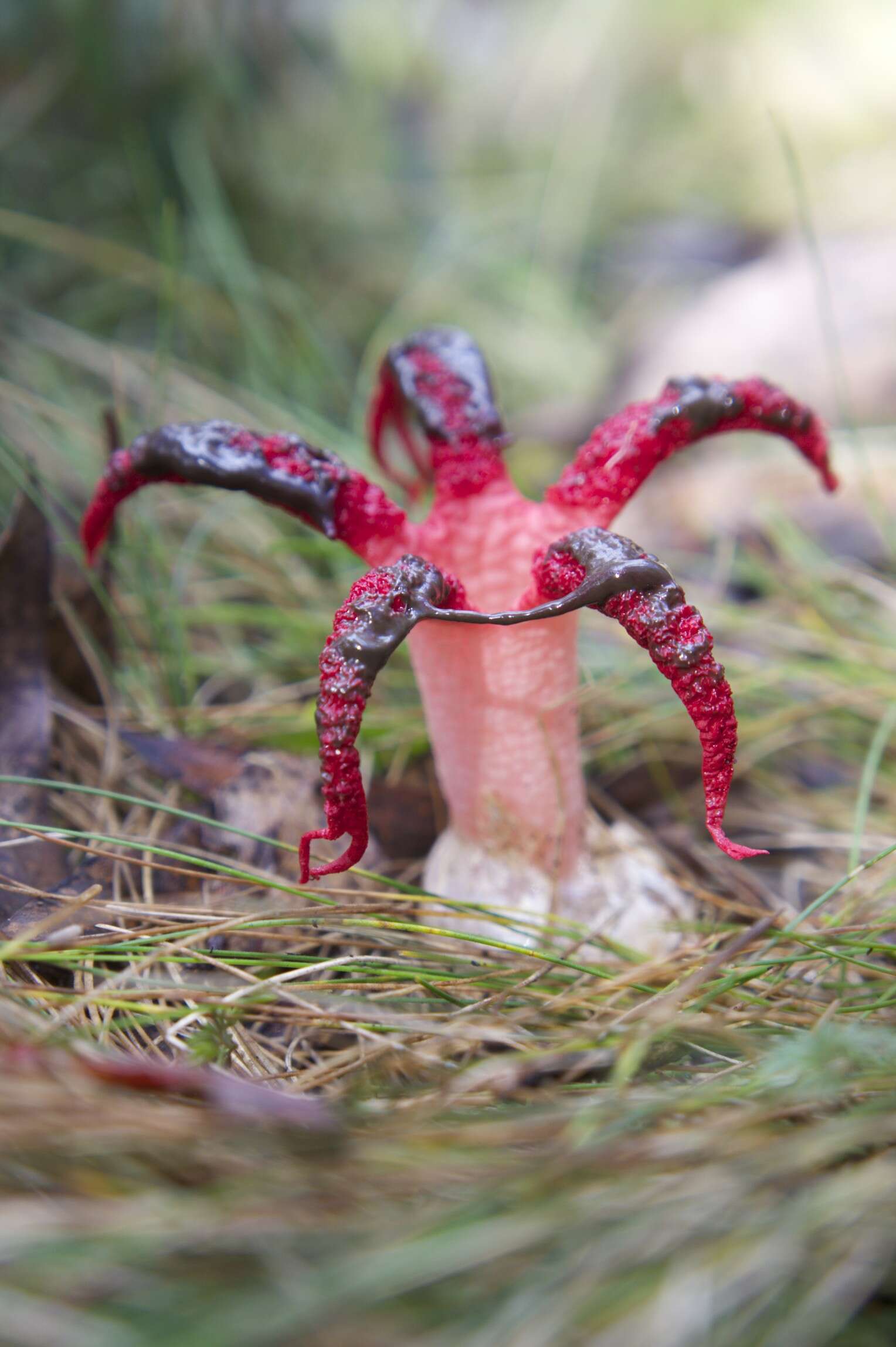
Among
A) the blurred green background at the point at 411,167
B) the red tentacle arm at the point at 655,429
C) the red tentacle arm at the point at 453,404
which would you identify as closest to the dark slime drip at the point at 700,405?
the red tentacle arm at the point at 655,429

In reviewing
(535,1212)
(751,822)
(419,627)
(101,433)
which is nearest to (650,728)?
(751,822)

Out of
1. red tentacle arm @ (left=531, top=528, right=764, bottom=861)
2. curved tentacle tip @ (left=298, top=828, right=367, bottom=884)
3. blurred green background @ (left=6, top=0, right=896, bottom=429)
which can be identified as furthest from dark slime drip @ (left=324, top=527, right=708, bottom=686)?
blurred green background @ (left=6, top=0, right=896, bottom=429)

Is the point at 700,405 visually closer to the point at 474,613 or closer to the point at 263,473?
the point at 474,613

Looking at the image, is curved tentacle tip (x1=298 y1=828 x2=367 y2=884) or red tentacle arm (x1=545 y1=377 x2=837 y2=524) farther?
red tentacle arm (x1=545 y1=377 x2=837 y2=524)

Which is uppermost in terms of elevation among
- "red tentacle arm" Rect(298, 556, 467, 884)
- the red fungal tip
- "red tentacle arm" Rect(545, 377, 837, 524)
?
"red tentacle arm" Rect(545, 377, 837, 524)

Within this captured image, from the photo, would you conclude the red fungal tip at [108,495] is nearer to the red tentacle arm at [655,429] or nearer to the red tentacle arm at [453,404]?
the red tentacle arm at [453,404]

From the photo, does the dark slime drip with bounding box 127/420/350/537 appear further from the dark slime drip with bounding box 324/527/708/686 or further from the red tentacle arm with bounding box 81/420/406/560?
the dark slime drip with bounding box 324/527/708/686
